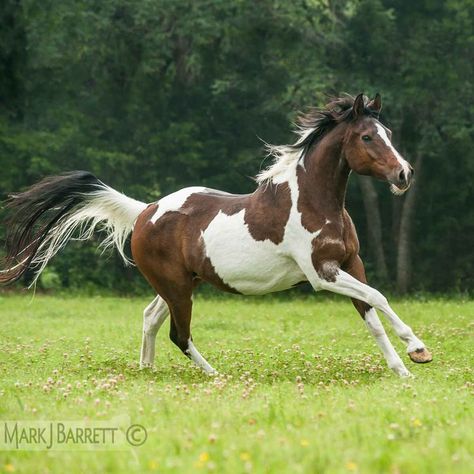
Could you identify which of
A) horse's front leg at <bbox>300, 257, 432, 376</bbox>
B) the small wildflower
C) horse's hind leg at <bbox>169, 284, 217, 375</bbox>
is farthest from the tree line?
the small wildflower

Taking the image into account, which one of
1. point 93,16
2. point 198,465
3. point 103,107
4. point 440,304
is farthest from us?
point 103,107

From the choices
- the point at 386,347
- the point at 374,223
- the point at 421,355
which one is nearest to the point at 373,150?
the point at 386,347

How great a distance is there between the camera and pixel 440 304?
78.7 feet

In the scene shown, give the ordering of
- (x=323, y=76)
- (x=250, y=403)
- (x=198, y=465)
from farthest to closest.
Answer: (x=323, y=76) → (x=250, y=403) → (x=198, y=465)

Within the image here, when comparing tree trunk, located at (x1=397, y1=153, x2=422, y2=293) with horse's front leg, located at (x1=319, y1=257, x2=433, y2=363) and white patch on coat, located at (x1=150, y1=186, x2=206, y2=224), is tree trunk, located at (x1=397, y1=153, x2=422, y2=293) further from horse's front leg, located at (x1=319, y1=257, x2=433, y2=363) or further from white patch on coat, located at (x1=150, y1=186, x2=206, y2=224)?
horse's front leg, located at (x1=319, y1=257, x2=433, y2=363)

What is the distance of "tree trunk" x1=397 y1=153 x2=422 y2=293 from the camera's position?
33.0m

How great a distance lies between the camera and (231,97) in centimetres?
3547

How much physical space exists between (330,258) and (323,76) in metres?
21.4

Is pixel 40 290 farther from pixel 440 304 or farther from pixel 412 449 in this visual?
pixel 412 449

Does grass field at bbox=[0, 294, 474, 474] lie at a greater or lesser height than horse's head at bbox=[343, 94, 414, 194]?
lesser

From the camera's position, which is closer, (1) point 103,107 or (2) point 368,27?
(2) point 368,27

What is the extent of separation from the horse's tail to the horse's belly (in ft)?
4.94

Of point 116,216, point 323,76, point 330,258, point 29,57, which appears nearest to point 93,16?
point 29,57

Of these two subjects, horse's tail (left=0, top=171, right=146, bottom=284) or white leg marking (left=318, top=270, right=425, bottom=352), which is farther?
horse's tail (left=0, top=171, right=146, bottom=284)
